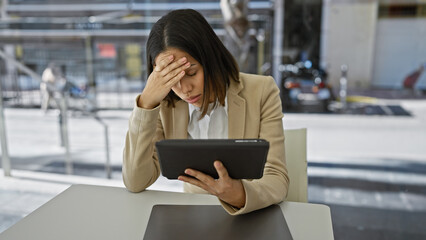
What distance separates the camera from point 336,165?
135 inches

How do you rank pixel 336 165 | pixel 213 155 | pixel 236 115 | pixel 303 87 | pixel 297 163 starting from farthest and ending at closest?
1. pixel 303 87
2. pixel 336 165
3. pixel 297 163
4. pixel 236 115
5. pixel 213 155

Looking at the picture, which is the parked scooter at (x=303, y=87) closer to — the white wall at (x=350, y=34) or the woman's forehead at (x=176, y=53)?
the white wall at (x=350, y=34)

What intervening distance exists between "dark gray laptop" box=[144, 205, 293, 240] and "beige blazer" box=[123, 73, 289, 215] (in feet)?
0.10

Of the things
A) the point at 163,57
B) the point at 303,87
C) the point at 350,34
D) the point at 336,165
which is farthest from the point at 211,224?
the point at 350,34

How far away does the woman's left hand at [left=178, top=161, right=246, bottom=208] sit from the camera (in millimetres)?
874

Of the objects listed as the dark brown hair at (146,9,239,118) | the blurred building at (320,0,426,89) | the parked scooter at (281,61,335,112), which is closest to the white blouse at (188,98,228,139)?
the dark brown hair at (146,9,239,118)

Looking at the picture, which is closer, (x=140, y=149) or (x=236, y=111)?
(x=140, y=149)

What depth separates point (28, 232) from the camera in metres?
0.91

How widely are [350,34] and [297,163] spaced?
3.08 meters

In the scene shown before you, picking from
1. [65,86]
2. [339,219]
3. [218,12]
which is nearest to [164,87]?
[339,219]

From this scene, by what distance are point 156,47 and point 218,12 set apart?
2.85 m

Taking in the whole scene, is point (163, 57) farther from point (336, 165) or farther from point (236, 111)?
point (336, 165)

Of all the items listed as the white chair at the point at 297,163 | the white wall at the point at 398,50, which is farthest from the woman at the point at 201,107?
the white wall at the point at 398,50

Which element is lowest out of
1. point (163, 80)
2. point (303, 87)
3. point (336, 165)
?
point (336, 165)
